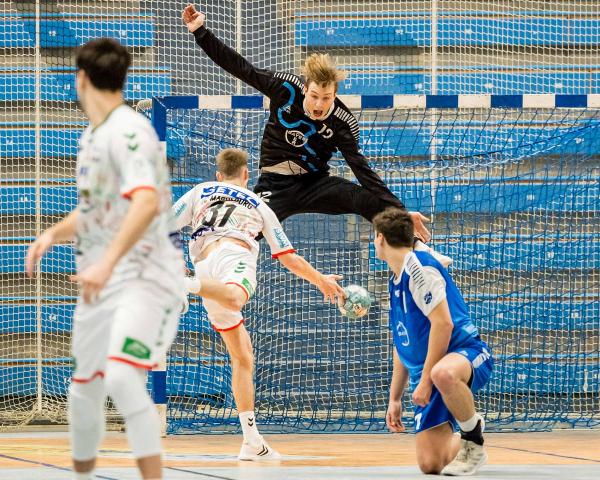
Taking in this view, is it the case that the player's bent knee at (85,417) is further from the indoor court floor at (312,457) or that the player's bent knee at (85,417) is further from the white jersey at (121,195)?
the indoor court floor at (312,457)

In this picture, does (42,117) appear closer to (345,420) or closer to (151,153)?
(345,420)

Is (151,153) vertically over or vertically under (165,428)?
over

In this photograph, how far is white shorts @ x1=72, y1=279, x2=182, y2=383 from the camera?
3.22m

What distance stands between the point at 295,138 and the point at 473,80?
4.02m

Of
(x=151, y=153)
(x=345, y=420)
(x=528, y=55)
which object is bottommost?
(x=345, y=420)

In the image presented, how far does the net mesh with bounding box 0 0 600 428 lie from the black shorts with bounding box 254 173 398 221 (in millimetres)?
1647

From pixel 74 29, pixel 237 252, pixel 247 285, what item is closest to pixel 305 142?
pixel 237 252

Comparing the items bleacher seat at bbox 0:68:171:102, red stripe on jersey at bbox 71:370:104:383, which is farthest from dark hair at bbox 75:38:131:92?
bleacher seat at bbox 0:68:171:102

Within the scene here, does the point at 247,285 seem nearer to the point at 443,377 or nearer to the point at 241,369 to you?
the point at 241,369

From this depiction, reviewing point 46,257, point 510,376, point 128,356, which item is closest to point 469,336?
point 128,356

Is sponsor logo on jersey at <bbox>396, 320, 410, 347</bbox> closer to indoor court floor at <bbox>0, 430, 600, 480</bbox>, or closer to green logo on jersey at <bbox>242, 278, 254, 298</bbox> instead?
indoor court floor at <bbox>0, 430, 600, 480</bbox>

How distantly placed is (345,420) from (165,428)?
5.32ft

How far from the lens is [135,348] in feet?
10.6

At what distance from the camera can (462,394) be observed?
16.7 feet
